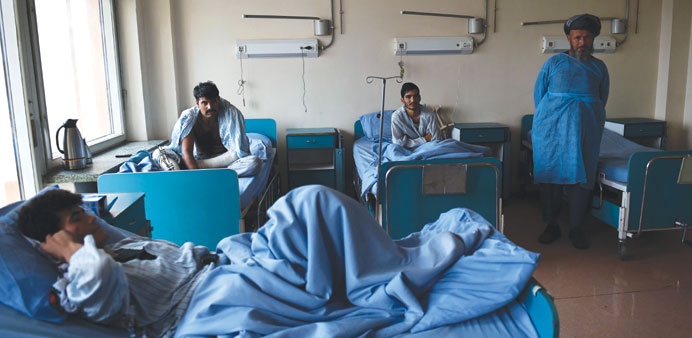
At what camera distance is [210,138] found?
4051 millimetres

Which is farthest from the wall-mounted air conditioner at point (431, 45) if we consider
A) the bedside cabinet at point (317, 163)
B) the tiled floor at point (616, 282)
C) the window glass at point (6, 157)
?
the window glass at point (6, 157)

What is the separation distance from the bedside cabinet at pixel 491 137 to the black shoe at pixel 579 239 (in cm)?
132

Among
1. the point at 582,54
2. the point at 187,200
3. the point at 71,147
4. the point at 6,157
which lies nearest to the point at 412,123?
the point at 582,54

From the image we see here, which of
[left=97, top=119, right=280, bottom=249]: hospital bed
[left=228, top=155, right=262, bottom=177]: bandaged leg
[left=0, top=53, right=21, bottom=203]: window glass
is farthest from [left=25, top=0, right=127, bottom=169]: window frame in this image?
[left=97, top=119, right=280, bottom=249]: hospital bed

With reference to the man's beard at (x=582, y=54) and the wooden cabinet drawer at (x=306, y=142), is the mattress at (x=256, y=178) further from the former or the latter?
the man's beard at (x=582, y=54)

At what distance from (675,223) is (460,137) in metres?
1.98

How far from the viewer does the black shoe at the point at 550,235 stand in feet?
12.7

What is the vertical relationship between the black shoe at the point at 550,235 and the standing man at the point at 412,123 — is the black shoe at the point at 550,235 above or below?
below

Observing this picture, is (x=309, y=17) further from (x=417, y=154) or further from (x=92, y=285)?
(x=92, y=285)

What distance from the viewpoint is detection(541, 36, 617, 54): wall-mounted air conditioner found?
5.14 meters

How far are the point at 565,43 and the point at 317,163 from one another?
9.25 feet

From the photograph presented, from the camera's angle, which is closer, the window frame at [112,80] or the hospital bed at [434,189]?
the hospital bed at [434,189]

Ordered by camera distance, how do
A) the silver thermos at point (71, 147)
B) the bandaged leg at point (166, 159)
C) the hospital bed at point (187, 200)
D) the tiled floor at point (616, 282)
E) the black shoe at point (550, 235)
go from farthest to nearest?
the black shoe at point (550, 235), the bandaged leg at point (166, 159), the silver thermos at point (71, 147), the hospital bed at point (187, 200), the tiled floor at point (616, 282)

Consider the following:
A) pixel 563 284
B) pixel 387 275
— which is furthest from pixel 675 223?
pixel 387 275
